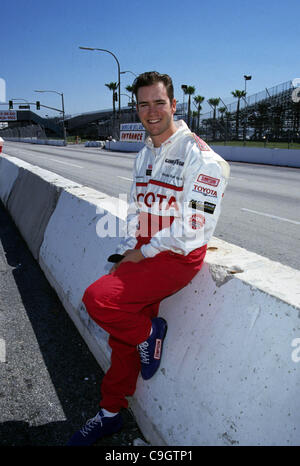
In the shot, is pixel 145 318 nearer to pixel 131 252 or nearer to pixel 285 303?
pixel 131 252

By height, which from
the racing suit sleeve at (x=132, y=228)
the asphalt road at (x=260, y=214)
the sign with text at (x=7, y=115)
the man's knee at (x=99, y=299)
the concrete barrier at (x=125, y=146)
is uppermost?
the sign with text at (x=7, y=115)

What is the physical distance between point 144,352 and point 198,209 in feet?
2.89

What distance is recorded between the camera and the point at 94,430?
2.13 metres

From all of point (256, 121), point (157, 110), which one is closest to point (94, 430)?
point (157, 110)

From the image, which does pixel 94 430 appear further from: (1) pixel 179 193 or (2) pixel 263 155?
(2) pixel 263 155

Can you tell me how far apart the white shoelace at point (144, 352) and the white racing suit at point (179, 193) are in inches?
20.3

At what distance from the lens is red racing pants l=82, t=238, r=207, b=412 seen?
2.05 m

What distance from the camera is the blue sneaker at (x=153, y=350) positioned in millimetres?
2158

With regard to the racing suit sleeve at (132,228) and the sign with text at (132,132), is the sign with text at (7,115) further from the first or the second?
the racing suit sleeve at (132,228)

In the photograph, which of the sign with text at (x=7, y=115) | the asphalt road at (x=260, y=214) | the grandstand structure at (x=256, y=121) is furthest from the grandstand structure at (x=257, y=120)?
the sign with text at (x=7, y=115)

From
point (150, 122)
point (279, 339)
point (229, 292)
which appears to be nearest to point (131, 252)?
point (229, 292)

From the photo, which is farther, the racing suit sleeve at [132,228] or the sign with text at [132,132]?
the sign with text at [132,132]

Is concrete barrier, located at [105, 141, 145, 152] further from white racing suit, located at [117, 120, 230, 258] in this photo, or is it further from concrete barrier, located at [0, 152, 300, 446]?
concrete barrier, located at [0, 152, 300, 446]

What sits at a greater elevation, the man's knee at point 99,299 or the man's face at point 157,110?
the man's face at point 157,110
